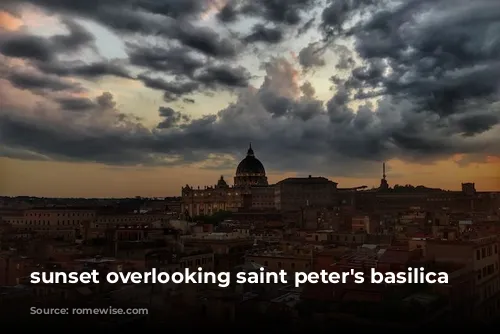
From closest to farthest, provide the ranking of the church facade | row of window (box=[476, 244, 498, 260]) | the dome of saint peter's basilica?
row of window (box=[476, 244, 498, 260]) < the church facade < the dome of saint peter's basilica

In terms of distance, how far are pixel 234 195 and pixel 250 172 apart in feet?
16.6

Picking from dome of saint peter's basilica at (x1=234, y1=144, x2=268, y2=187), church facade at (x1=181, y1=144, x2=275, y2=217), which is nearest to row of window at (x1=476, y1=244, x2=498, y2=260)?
church facade at (x1=181, y1=144, x2=275, y2=217)

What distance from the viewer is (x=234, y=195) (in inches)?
1762

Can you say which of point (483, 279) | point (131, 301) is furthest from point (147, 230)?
point (483, 279)

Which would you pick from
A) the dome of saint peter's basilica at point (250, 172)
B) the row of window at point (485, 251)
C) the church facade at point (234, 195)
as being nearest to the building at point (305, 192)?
the church facade at point (234, 195)

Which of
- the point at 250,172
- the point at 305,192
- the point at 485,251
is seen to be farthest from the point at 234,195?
the point at 485,251

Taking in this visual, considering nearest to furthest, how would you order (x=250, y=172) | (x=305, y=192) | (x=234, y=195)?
(x=305, y=192)
(x=234, y=195)
(x=250, y=172)

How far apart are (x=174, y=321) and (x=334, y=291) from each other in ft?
4.92

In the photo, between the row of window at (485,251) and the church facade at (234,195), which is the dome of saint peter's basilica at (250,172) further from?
the row of window at (485,251)

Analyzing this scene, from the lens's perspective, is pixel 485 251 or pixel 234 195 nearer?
pixel 485 251

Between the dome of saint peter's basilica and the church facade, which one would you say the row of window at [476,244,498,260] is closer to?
the church facade

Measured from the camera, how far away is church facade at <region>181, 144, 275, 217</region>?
43.3 m

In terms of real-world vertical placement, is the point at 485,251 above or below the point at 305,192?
below

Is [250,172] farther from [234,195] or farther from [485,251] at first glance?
[485,251]
